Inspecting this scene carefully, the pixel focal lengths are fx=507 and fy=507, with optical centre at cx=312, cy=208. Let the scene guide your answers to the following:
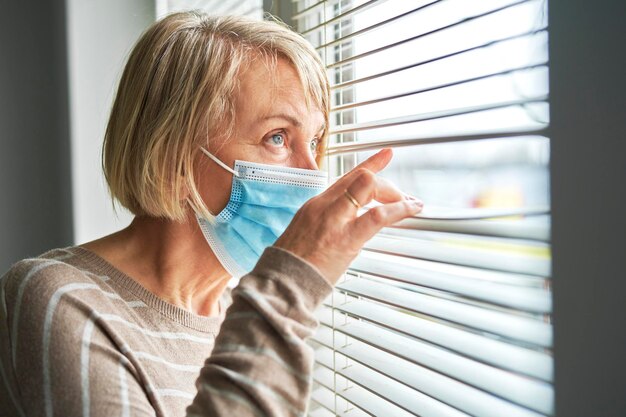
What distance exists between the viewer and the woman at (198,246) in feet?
2.42

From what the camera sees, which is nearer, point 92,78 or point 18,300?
point 18,300

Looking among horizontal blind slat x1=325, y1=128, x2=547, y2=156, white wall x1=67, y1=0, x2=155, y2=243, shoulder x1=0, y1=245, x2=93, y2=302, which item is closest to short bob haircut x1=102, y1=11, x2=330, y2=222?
horizontal blind slat x1=325, y1=128, x2=547, y2=156

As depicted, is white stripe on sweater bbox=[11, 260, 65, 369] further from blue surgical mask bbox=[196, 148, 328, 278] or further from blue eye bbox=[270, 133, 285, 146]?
blue eye bbox=[270, 133, 285, 146]

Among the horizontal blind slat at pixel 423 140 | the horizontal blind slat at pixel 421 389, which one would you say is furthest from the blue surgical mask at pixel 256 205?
the horizontal blind slat at pixel 421 389

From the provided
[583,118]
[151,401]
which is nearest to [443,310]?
[583,118]

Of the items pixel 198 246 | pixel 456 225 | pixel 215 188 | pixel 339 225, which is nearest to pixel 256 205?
pixel 215 188

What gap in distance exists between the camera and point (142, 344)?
98cm

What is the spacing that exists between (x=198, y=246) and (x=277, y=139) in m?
0.30

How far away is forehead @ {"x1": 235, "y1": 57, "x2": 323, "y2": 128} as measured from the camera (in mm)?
1017

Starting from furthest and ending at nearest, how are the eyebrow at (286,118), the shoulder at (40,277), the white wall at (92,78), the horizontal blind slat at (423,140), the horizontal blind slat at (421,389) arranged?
the white wall at (92,78)
the eyebrow at (286,118)
the shoulder at (40,277)
the horizontal blind slat at (421,389)
the horizontal blind slat at (423,140)

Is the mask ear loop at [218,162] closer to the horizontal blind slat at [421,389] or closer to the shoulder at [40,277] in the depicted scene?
the shoulder at [40,277]

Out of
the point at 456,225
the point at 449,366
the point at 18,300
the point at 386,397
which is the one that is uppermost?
the point at 456,225

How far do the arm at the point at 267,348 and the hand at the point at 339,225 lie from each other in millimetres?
26

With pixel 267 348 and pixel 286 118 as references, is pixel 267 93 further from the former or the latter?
pixel 267 348
